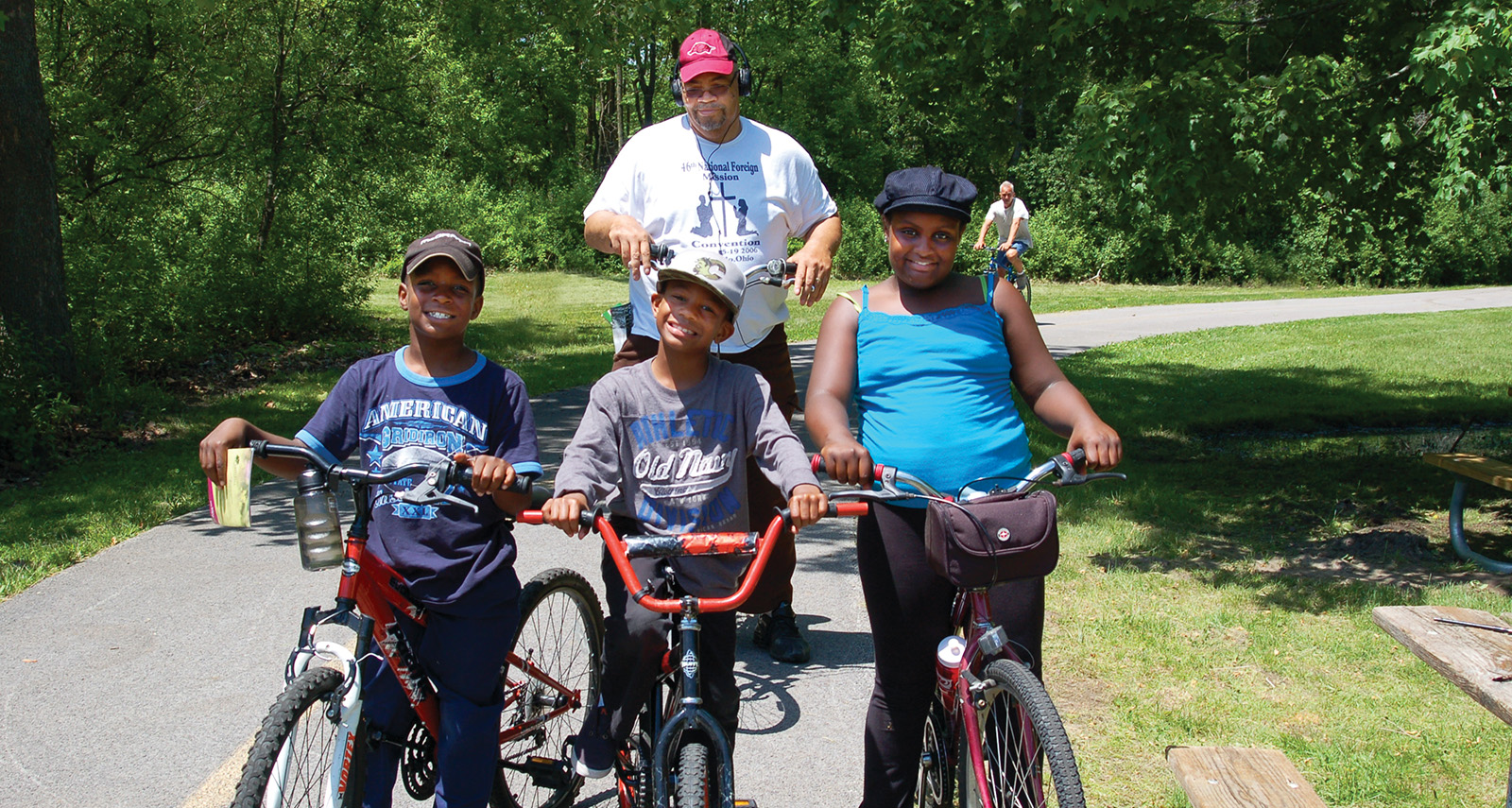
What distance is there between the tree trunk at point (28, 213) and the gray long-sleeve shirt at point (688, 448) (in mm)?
8110

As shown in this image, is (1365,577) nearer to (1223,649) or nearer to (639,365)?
(1223,649)

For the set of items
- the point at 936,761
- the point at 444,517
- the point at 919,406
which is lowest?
the point at 936,761

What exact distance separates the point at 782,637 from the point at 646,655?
203 centimetres

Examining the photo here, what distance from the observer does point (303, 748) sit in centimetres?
263

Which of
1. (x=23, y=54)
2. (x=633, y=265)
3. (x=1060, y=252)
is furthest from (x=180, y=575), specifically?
(x=1060, y=252)

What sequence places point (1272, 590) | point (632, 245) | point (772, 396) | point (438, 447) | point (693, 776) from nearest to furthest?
point (693, 776)
point (438, 447)
point (632, 245)
point (772, 396)
point (1272, 590)

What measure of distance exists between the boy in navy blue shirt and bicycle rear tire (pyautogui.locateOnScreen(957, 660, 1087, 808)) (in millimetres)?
1196

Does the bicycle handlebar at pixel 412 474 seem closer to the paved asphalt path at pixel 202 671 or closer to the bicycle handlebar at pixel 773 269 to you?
the bicycle handlebar at pixel 773 269

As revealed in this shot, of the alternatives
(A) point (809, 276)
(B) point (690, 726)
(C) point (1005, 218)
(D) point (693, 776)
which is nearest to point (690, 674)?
(B) point (690, 726)

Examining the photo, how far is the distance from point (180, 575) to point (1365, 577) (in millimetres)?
6069

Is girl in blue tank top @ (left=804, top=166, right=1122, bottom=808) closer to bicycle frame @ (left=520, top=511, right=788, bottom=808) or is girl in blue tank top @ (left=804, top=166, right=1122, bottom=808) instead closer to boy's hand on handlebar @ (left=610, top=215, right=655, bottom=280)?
bicycle frame @ (left=520, top=511, right=788, bottom=808)

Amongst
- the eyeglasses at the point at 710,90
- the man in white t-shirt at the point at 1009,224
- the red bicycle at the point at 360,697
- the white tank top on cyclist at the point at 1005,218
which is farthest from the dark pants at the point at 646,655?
the white tank top on cyclist at the point at 1005,218

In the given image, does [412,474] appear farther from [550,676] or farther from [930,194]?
[930,194]

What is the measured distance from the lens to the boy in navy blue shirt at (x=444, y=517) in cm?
290
